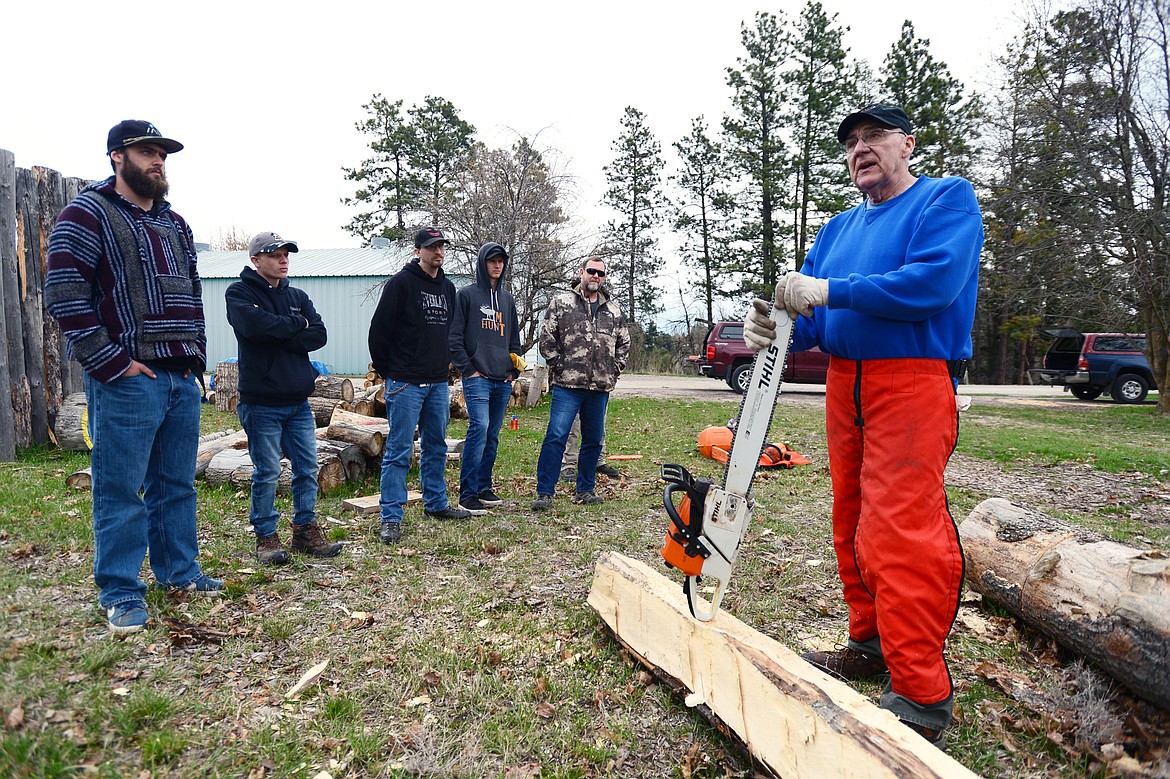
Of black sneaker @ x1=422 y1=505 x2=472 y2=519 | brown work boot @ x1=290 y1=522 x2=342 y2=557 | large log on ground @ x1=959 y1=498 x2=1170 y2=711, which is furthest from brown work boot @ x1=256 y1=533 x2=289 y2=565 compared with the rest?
large log on ground @ x1=959 y1=498 x2=1170 y2=711

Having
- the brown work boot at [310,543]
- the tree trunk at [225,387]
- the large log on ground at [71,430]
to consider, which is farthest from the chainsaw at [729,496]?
the tree trunk at [225,387]

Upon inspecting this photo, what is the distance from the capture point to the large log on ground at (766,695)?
1925 mm

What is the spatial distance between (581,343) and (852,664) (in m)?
3.65

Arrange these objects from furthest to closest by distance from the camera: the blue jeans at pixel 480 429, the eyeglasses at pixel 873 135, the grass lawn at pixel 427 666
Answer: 1. the blue jeans at pixel 480 429
2. the eyeglasses at pixel 873 135
3. the grass lawn at pixel 427 666

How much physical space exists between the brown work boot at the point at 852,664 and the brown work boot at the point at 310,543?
3.12 meters

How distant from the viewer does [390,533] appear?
4855 mm

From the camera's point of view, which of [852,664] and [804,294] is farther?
[852,664]

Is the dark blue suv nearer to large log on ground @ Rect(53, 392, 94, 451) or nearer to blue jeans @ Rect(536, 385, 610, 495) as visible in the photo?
blue jeans @ Rect(536, 385, 610, 495)

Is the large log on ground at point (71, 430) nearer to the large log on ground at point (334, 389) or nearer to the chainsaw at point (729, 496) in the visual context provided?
the large log on ground at point (334, 389)

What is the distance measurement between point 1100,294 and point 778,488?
1135 centimetres

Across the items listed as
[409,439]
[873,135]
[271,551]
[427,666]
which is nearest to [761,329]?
[873,135]

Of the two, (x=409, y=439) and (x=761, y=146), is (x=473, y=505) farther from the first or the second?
(x=761, y=146)

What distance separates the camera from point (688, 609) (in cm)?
288

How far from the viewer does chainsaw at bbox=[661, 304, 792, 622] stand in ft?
8.36
